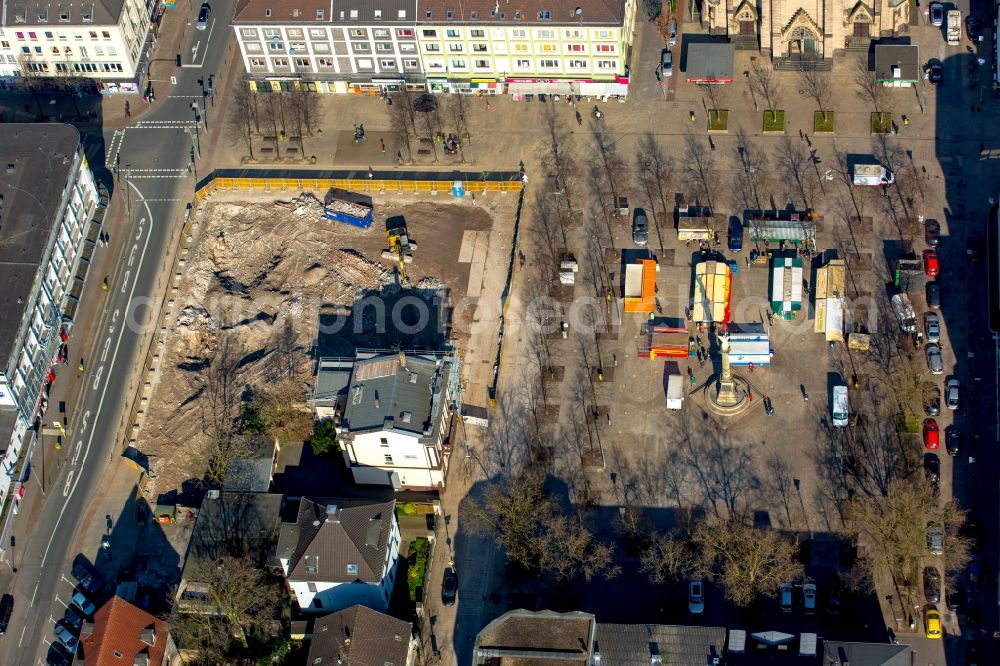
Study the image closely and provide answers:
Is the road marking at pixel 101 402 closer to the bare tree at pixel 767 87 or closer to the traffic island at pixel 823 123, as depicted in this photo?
the bare tree at pixel 767 87

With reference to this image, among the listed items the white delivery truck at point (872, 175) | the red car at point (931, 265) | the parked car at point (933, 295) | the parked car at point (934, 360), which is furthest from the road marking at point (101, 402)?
the red car at point (931, 265)

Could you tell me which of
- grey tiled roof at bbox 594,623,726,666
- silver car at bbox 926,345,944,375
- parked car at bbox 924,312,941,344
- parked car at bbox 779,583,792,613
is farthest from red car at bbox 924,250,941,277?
grey tiled roof at bbox 594,623,726,666

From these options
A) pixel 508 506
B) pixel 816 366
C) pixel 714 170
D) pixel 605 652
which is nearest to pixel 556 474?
pixel 508 506

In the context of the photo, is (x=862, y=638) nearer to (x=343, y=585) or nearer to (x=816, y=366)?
(x=816, y=366)

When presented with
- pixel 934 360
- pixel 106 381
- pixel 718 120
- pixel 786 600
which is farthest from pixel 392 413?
pixel 718 120

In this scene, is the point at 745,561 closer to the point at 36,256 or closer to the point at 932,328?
the point at 932,328

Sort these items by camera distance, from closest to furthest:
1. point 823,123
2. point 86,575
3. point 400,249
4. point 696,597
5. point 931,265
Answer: point 696,597, point 86,575, point 931,265, point 400,249, point 823,123
